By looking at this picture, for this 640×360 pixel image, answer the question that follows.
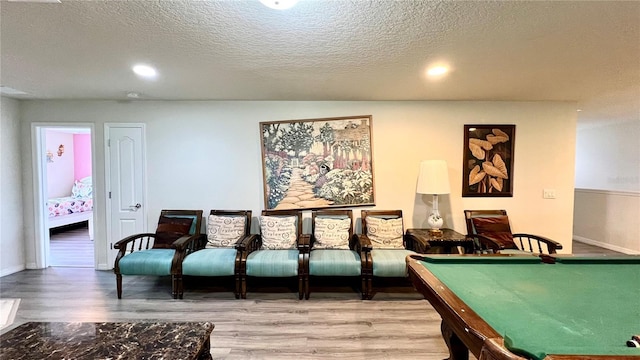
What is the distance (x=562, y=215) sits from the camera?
406cm

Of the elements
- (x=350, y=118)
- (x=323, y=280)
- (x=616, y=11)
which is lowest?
(x=323, y=280)

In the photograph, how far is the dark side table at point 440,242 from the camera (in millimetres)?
3391

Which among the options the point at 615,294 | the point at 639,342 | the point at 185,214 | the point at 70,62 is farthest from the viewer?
the point at 185,214

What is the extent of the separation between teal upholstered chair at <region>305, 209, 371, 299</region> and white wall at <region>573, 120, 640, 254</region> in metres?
4.94

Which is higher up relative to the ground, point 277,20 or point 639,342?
point 277,20

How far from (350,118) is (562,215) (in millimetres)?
3240

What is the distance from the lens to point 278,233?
145 inches

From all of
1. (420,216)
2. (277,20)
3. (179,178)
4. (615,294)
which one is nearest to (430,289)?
(615,294)

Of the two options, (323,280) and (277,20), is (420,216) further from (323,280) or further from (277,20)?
(277,20)

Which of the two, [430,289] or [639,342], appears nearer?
[639,342]

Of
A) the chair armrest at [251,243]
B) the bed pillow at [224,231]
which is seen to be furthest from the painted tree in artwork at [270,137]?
the chair armrest at [251,243]

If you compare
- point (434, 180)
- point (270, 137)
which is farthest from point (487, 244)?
point (270, 137)

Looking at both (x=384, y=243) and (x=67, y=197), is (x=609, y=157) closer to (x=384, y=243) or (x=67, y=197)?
(x=384, y=243)

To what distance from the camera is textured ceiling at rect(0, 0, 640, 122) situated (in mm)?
1799
